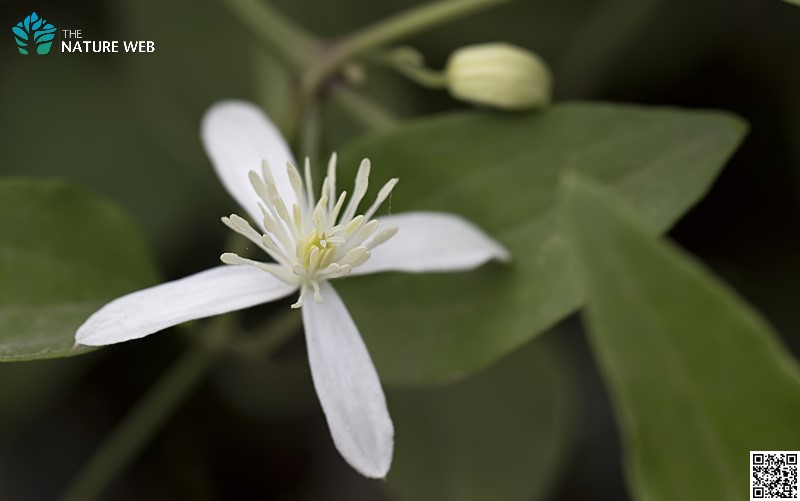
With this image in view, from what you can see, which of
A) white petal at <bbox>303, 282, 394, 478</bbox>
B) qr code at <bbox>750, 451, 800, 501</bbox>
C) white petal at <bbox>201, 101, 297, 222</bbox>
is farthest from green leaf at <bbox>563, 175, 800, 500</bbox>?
white petal at <bbox>201, 101, 297, 222</bbox>

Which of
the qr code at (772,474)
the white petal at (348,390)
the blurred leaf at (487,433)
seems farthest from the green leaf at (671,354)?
the blurred leaf at (487,433)

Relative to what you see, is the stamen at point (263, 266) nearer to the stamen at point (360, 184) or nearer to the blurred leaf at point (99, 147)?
the stamen at point (360, 184)

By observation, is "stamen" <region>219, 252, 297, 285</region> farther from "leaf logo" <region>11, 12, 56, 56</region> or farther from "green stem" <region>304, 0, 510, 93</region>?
"leaf logo" <region>11, 12, 56, 56</region>

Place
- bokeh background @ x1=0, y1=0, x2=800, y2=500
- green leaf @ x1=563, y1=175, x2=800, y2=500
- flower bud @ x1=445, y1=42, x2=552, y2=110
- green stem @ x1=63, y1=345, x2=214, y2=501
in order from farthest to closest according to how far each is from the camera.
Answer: bokeh background @ x1=0, y1=0, x2=800, y2=500 → green stem @ x1=63, y1=345, x2=214, y2=501 → flower bud @ x1=445, y1=42, x2=552, y2=110 → green leaf @ x1=563, y1=175, x2=800, y2=500

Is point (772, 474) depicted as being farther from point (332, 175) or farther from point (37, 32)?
point (37, 32)

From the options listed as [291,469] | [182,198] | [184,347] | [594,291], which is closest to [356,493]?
[291,469]
